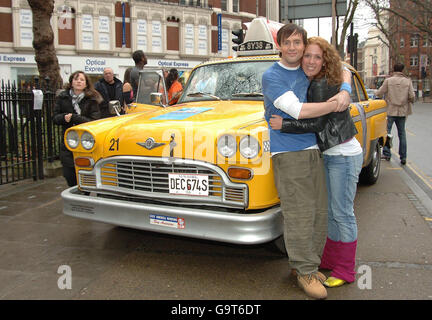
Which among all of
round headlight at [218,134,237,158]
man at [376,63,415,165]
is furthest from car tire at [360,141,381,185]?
round headlight at [218,134,237,158]

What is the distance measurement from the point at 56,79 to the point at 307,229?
854cm

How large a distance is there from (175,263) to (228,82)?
7.07 ft

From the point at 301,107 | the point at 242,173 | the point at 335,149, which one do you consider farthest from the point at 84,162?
the point at 335,149

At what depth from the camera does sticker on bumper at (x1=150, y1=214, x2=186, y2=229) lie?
3347 millimetres

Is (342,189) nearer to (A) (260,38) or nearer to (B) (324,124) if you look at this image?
(B) (324,124)

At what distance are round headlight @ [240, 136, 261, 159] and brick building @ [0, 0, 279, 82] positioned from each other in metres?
28.6

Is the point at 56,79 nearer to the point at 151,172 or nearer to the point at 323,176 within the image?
the point at 151,172

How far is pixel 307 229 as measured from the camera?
3113mm

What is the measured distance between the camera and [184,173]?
11.1 feet

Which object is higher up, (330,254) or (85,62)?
(85,62)

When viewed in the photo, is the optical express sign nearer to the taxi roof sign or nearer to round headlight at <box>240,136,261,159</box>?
the taxi roof sign

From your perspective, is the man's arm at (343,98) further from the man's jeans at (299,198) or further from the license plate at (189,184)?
the license plate at (189,184)

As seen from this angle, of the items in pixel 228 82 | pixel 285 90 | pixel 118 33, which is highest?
pixel 118 33
